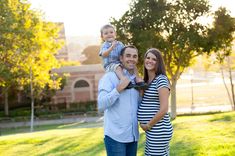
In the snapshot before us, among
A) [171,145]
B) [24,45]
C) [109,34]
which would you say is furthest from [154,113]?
[24,45]

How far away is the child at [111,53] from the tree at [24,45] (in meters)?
14.4

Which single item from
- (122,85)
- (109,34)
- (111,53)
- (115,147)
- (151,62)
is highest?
(109,34)

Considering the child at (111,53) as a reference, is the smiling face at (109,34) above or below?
above

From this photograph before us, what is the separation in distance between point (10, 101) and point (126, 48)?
34.3m

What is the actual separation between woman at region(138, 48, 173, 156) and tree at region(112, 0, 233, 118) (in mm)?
15932

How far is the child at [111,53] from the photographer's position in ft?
11.9

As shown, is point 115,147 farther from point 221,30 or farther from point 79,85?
point 79,85

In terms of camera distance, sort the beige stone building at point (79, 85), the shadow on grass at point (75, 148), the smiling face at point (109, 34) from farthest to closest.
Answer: the beige stone building at point (79, 85)
the shadow on grass at point (75, 148)
the smiling face at point (109, 34)

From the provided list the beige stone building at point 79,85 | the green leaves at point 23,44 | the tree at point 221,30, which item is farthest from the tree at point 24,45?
the tree at point 221,30

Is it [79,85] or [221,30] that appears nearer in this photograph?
[221,30]

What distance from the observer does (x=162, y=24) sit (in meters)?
20.5

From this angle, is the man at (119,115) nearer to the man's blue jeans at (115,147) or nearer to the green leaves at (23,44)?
the man's blue jeans at (115,147)

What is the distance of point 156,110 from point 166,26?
17268 mm

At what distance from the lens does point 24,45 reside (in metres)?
21.7
